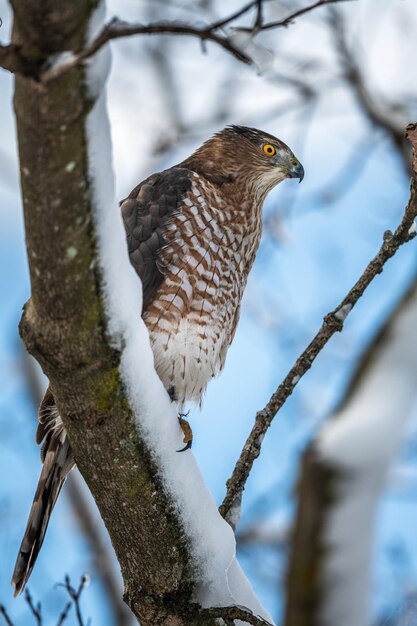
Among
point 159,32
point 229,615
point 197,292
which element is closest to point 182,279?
point 197,292

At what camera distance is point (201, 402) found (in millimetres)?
4355

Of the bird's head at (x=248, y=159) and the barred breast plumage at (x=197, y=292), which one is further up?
the bird's head at (x=248, y=159)

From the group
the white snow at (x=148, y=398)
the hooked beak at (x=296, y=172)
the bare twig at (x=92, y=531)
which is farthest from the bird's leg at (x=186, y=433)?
the bare twig at (x=92, y=531)

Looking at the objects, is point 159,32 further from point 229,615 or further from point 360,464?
point 360,464

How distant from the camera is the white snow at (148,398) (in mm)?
2252

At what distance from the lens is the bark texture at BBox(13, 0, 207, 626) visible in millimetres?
2090

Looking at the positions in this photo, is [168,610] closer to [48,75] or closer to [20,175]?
[20,175]

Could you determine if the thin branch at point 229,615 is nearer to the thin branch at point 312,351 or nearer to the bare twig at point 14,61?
the thin branch at point 312,351

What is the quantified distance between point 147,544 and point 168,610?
279 millimetres

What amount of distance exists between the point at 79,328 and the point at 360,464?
3.64 metres

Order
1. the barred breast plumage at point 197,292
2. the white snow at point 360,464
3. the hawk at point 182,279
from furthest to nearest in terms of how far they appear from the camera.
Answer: the white snow at point 360,464
the barred breast plumage at point 197,292
the hawk at point 182,279

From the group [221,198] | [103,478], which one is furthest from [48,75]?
[221,198]

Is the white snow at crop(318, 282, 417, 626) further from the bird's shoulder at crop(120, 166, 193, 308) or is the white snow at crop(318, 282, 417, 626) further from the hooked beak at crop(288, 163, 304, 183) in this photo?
the bird's shoulder at crop(120, 166, 193, 308)

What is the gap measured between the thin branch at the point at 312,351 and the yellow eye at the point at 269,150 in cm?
198
